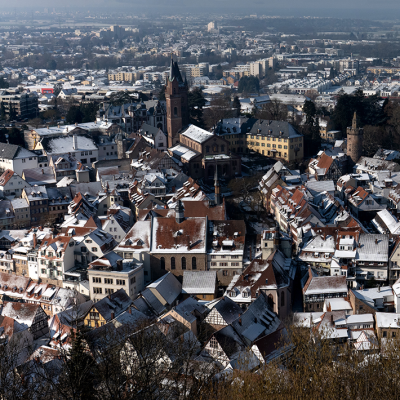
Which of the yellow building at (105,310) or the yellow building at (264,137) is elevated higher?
the yellow building at (264,137)

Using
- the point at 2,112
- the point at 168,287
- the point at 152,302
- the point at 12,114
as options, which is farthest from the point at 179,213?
the point at 12,114

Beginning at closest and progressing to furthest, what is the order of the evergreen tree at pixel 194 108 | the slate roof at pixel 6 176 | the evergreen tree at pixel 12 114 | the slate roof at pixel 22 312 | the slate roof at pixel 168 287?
1. the slate roof at pixel 22 312
2. the slate roof at pixel 168 287
3. the slate roof at pixel 6 176
4. the evergreen tree at pixel 194 108
5. the evergreen tree at pixel 12 114

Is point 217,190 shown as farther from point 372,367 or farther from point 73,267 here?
point 372,367

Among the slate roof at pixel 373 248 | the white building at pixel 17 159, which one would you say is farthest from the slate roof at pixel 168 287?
the white building at pixel 17 159

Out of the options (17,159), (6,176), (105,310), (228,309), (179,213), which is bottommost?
(105,310)

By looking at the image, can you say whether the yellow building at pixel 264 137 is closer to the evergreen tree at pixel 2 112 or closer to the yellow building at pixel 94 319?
the evergreen tree at pixel 2 112

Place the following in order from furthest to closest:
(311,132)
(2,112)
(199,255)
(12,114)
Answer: (12,114), (2,112), (311,132), (199,255)

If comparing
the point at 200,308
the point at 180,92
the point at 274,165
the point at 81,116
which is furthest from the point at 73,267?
the point at 81,116

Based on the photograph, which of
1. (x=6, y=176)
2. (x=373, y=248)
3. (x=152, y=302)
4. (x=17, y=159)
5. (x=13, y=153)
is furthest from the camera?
(x=13, y=153)

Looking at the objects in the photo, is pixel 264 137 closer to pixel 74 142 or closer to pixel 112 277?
pixel 74 142
